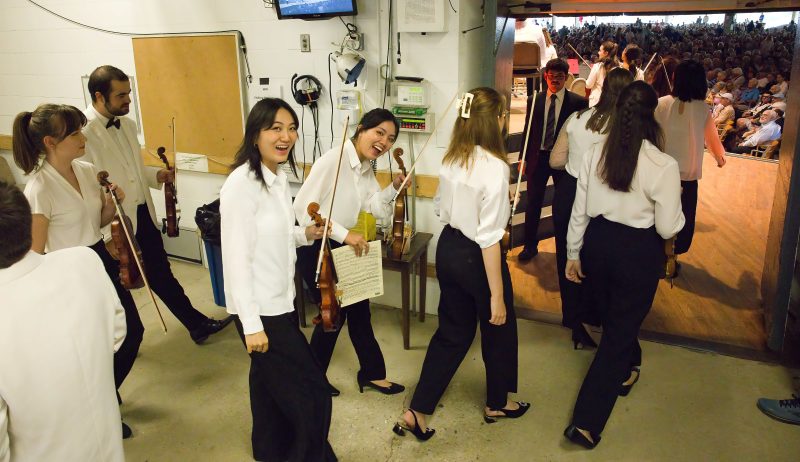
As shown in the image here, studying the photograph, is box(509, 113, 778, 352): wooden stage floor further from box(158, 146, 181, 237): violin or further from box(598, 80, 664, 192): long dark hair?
box(158, 146, 181, 237): violin

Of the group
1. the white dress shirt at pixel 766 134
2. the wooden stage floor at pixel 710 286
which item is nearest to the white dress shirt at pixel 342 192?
the wooden stage floor at pixel 710 286

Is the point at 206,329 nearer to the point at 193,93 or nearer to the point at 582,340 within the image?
Result: the point at 193,93

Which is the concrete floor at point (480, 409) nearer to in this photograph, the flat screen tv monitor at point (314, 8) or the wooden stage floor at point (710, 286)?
the wooden stage floor at point (710, 286)

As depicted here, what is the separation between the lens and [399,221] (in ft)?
9.37

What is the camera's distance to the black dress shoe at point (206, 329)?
3.44 metres

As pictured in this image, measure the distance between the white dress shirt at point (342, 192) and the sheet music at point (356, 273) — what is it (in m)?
0.08

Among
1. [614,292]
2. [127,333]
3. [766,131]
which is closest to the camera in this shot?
[614,292]

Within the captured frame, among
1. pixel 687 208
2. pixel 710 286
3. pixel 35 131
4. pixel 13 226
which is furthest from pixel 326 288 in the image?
pixel 710 286

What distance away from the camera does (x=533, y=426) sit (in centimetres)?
264

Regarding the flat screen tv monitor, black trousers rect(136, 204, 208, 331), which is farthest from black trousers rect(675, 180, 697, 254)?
black trousers rect(136, 204, 208, 331)

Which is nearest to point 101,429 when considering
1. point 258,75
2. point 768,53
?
point 258,75

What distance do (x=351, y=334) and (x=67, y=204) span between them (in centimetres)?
142

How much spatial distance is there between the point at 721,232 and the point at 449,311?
411cm

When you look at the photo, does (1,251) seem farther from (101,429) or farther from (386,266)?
(386,266)
